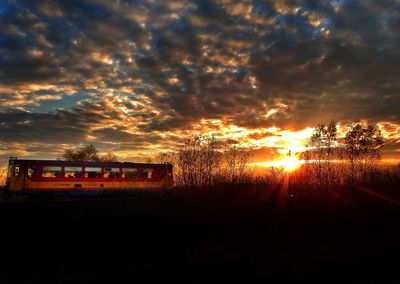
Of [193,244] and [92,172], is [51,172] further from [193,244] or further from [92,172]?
[193,244]

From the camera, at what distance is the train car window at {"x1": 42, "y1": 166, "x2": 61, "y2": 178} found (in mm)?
28625

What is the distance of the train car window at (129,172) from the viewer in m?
32.1

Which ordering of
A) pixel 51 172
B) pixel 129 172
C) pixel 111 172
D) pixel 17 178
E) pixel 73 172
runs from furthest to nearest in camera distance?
pixel 129 172
pixel 111 172
pixel 73 172
pixel 51 172
pixel 17 178

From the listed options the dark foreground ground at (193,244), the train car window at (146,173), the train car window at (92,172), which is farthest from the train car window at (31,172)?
the train car window at (146,173)

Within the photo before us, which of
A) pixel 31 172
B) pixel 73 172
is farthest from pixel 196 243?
pixel 31 172

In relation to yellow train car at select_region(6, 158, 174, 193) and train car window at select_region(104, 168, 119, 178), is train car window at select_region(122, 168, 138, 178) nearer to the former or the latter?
yellow train car at select_region(6, 158, 174, 193)

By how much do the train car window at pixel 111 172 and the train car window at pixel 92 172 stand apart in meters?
0.66

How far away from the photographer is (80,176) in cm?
2991

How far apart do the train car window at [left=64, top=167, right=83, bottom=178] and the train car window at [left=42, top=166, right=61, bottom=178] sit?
62 centimetres

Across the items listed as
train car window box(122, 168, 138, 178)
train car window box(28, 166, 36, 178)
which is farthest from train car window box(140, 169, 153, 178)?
train car window box(28, 166, 36, 178)

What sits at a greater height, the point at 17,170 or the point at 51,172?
the point at 17,170

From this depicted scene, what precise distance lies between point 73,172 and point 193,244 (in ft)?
59.0

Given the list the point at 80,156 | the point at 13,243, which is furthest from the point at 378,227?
the point at 80,156

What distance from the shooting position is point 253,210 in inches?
958
